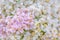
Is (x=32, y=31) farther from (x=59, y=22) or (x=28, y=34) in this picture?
(x=59, y=22)

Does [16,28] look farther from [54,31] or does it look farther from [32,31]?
[54,31]

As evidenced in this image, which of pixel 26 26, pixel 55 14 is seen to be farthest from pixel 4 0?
pixel 55 14

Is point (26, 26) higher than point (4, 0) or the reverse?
the reverse

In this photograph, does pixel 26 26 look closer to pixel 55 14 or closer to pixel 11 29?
pixel 11 29

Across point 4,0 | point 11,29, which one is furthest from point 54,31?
point 4,0

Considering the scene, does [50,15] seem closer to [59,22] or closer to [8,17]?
[59,22]

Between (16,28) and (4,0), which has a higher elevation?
(4,0)

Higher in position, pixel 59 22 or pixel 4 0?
pixel 4 0
